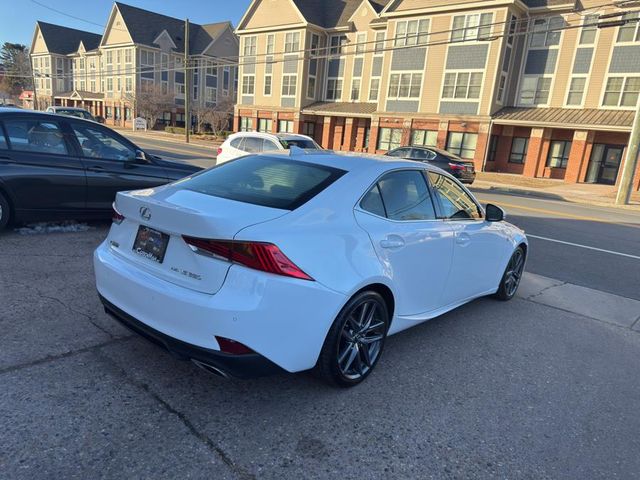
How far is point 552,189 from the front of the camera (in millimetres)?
22688

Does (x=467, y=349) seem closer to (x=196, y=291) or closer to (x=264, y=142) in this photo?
(x=196, y=291)

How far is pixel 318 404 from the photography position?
3141mm

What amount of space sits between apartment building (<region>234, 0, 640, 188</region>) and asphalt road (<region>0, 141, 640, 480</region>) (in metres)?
21.2

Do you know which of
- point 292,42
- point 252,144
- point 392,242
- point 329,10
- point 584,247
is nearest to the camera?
point 392,242

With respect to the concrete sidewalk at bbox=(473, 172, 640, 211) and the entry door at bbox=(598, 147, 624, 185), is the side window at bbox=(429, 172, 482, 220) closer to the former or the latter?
the concrete sidewalk at bbox=(473, 172, 640, 211)

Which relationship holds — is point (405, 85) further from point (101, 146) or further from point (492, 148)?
point (101, 146)

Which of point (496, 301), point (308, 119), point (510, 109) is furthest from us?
point (308, 119)

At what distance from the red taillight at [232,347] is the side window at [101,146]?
5192 mm

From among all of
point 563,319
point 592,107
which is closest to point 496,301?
point 563,319

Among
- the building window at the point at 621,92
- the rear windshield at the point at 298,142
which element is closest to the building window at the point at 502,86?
the building window at the point at 621,92

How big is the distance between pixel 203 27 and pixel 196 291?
242 ft

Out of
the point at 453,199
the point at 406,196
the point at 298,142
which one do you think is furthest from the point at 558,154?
the point at 406,196

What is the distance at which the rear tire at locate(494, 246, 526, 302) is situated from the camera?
5.45 metres

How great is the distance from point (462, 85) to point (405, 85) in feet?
13.6
